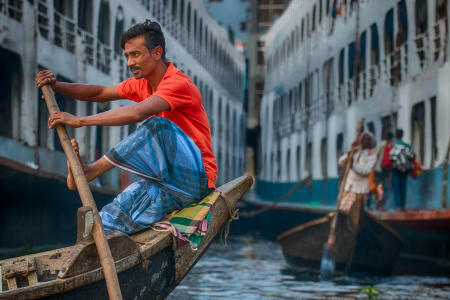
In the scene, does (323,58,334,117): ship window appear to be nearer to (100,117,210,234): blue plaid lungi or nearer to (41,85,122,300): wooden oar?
(100,117,210,234): blue plaid lungi

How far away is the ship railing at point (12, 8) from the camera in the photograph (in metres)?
9.36

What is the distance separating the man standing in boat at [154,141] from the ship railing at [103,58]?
27.6 ft

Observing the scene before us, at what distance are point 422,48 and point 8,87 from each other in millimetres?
5625

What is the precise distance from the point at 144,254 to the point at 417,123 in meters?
8.77

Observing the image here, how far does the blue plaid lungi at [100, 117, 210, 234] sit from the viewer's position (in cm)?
356

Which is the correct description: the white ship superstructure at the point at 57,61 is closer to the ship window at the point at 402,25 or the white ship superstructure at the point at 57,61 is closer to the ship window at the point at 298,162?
the ship window at the point at 402,25

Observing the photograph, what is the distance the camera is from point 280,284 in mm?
8383

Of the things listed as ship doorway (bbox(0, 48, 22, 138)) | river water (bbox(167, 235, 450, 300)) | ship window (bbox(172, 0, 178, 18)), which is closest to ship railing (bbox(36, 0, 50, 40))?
ship doorway (bbox(0, 48, 22, 138))

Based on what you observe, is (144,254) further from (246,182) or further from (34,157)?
(34,157)

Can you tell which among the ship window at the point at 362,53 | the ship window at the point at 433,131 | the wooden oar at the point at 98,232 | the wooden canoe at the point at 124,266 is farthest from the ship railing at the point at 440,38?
the wooden oar at the point at 98,232

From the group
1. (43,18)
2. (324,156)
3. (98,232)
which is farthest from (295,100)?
(98,232)

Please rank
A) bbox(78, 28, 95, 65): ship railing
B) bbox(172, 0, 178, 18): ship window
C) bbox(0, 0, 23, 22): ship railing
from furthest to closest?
bbox(172, 0, 178, 18): ship window, bbox(78, 28, 95, 65): ship railing, bbox(0, 0, 23, 22): ship railing

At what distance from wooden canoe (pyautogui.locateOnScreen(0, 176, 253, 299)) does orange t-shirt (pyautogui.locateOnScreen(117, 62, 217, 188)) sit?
1.12 feet

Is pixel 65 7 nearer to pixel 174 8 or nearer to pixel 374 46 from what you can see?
pixel 374 46
